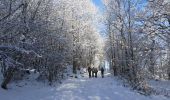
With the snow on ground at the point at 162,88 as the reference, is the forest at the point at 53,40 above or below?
above

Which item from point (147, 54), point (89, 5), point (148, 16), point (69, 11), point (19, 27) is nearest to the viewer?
point (19, 27)

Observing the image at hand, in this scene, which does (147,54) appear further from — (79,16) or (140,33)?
(79,16)

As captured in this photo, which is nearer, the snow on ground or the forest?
the forest

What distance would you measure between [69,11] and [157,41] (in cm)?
1909

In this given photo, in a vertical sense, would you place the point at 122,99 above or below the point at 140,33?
below

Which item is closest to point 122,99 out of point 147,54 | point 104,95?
point 104,95

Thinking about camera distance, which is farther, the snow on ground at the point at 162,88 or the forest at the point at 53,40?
the snow on ground at the point at 162,88

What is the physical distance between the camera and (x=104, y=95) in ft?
68.9

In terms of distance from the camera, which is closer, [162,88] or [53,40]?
[162,88]

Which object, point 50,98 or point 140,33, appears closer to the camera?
point 50,98

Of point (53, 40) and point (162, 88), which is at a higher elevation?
point (53, 40)

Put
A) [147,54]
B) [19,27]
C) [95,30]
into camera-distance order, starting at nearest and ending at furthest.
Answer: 1. [19,27]
2. [147,54]
3. [95,30]

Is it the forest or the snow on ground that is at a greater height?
the forest

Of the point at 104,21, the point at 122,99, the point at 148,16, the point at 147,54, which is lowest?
the point at 122,99
